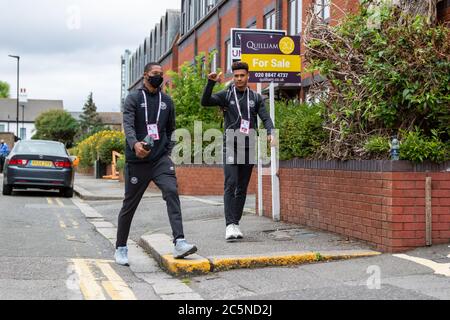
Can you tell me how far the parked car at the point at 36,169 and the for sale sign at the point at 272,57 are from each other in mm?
8257

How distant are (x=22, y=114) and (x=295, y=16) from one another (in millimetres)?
106591

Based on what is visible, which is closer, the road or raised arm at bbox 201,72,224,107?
the road

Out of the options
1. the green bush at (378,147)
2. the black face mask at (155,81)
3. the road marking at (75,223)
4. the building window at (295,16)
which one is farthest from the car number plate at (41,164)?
the green bush at (378,147)

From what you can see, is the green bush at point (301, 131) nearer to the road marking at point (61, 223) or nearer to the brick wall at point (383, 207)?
the brick wall at point (383, 207)

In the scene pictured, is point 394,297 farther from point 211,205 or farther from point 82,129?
point 82,129

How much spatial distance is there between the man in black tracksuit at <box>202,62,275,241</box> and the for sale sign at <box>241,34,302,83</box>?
1936 mm

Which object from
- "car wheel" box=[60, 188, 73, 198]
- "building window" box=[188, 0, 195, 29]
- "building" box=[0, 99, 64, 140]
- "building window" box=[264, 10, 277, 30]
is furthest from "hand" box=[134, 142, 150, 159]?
"building" box=[0, 99, 64, 140]

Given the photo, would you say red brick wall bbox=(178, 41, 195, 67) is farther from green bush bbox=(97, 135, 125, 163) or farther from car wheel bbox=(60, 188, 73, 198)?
car wheel bbox=(60, 188, 73, 198)

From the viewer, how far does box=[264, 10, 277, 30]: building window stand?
23620 mm

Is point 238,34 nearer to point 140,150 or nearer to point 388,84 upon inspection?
point 388,84

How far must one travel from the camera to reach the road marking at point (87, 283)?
5020 millimetres

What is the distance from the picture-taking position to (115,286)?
5.45 metres

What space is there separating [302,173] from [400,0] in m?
2.55

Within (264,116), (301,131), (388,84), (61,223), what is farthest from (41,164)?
(388,84)
